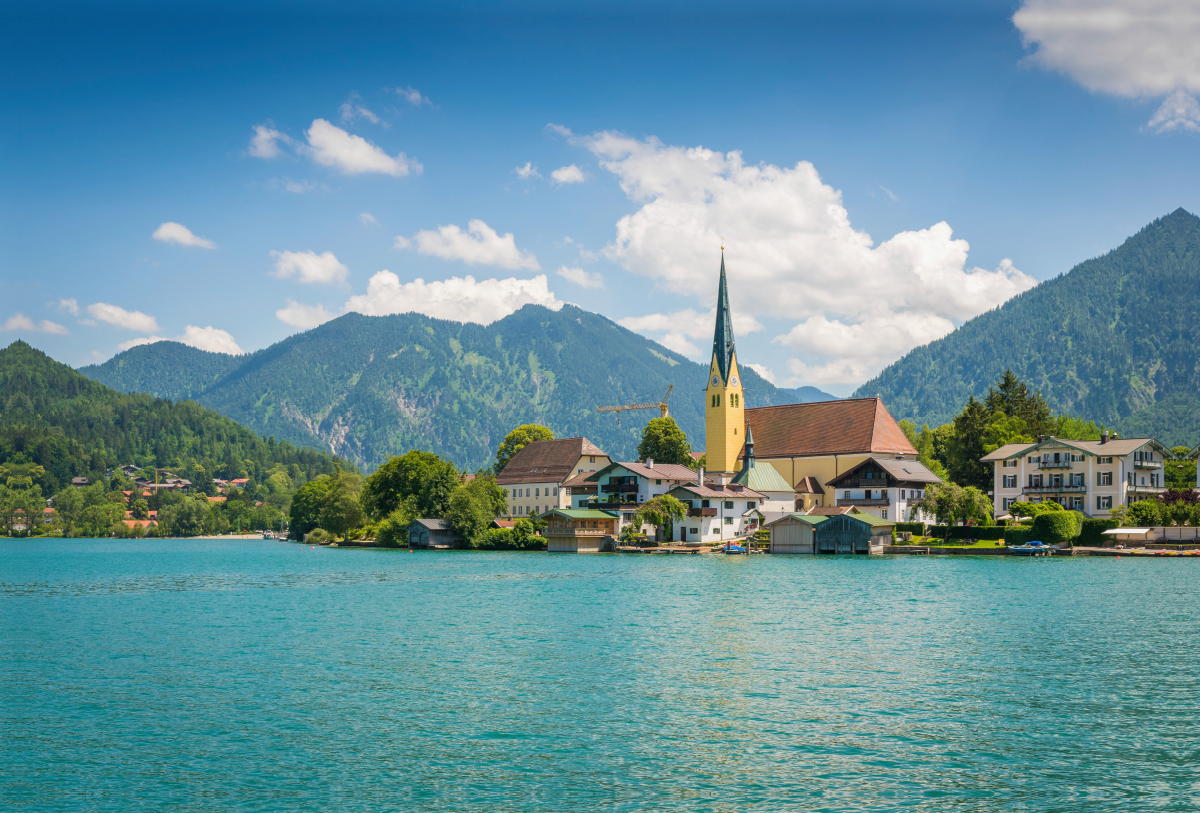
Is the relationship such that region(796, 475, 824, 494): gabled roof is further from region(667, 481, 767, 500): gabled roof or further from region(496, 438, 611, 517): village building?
region(496, 438, 611, 517): village building

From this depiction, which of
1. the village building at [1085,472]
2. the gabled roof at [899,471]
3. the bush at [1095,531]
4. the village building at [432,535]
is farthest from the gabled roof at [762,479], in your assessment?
the village building at [432,535]

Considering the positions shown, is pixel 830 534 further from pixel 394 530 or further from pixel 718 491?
pixel 394 530

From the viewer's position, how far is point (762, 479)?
113 m

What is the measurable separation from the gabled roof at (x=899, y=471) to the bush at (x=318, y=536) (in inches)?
3071

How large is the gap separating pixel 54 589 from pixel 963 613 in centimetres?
5492

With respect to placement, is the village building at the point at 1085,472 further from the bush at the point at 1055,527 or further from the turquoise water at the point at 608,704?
the turquoise water at the point at 608,704

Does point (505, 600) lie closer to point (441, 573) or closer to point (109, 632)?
point (109, 632)

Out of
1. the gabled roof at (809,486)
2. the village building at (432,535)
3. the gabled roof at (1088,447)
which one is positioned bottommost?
the village building at (432,535)

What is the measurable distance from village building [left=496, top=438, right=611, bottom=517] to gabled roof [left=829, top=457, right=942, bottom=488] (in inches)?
1374

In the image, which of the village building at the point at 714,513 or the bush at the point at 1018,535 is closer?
the bush at the point at 1018,535

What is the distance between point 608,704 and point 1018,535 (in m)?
72.9

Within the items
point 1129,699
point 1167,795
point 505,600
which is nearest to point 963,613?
point 1129,699

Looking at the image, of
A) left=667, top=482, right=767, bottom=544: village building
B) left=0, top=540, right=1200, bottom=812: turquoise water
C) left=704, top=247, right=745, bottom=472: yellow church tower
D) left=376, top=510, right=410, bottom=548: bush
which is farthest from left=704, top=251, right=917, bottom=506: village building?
left=0, top=540, right=1200, bottom=812: turquoise water

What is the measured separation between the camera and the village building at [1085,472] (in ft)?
317
